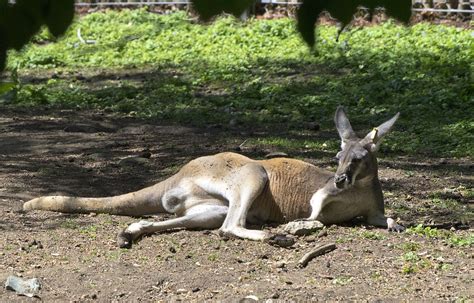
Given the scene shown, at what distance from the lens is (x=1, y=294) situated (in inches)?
203

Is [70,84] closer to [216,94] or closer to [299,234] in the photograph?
[216,94]

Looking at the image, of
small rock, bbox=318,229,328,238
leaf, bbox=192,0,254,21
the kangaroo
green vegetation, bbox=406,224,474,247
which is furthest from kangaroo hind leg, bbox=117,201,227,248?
leaf, bbox=192,0,254,21

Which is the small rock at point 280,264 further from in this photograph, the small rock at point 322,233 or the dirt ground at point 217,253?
the small rock at point 322,233

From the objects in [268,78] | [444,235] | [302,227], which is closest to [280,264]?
[302,227]

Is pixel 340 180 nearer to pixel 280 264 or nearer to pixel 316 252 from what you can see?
pixel 316 252

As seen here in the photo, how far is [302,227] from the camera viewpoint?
5.98 metres

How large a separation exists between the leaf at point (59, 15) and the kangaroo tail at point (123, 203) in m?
5.16

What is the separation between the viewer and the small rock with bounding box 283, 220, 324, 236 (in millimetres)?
5961

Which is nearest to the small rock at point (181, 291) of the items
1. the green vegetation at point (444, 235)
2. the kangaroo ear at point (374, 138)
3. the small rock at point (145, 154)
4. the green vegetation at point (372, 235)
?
the green vegetation at point (372, 235)

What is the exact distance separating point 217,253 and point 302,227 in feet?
1.81

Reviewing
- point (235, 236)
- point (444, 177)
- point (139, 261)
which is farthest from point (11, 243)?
point (444, 177)

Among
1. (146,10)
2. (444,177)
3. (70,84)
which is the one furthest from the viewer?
(146,10)

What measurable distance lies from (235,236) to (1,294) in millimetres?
1481

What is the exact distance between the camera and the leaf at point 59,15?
1461 millimetres
